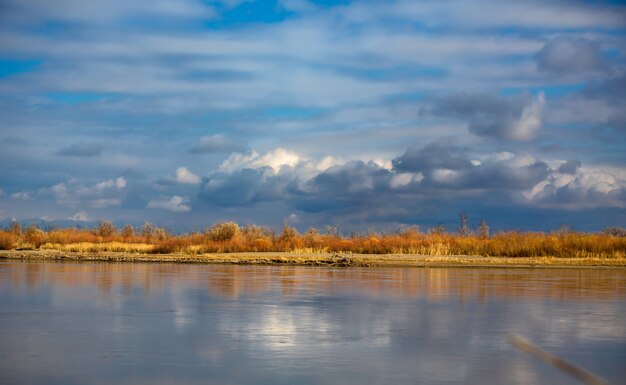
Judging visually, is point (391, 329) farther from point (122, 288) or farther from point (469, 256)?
Result: point (469, 256)

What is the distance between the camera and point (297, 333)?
13984 millimetres

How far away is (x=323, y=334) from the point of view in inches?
550

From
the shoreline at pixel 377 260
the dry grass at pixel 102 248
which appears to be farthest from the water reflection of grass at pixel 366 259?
the dry grass at pixel 102 248

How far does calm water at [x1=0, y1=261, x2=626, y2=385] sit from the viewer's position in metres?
10.3

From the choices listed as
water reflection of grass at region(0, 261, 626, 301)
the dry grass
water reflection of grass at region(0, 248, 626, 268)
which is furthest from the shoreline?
water reflection of grass at region(0, 261, 626, 301)

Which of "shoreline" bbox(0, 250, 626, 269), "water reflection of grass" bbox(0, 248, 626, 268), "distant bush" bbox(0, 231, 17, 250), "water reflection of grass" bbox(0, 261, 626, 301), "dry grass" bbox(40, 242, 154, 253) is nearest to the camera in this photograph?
"water reflection of grass" bbox(0, 261, 626, 301)

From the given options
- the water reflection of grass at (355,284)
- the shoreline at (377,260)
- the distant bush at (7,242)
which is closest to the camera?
the water reflection of grass at (355,284)

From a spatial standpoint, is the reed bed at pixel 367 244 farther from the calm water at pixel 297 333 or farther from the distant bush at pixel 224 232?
the calm water at pixel 297 333

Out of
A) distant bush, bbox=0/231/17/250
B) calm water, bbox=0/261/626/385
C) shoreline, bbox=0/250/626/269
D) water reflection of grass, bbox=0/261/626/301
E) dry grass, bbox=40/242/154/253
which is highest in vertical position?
distant bush, bbox=0/231/17/250

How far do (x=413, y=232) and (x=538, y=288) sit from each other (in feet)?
98.7

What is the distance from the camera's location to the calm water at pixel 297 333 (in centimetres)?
1034

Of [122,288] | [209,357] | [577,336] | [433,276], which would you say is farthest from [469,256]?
[209,357]

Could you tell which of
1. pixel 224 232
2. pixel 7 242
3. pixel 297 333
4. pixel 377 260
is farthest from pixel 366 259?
pixel 297 333

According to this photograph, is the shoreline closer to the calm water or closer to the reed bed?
the reed bed
